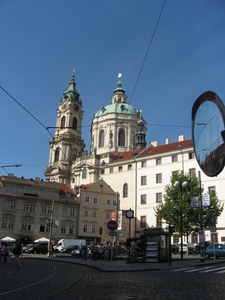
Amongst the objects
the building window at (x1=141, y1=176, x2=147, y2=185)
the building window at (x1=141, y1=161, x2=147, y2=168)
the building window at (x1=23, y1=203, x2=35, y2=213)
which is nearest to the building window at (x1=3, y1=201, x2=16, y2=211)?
the building window at (x1=23, y1=203, x2=35, y2=213)

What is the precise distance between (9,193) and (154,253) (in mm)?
38204

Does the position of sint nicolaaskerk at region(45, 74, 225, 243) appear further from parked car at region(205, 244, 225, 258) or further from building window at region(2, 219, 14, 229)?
parked car at region(205, 244, 225, 258)

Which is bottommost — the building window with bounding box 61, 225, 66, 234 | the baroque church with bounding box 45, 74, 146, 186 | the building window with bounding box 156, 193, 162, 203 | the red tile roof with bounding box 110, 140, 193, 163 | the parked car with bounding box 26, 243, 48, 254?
the parked car with bounding box 26, 243, 48, 254

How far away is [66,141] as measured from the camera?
8712 centimetres

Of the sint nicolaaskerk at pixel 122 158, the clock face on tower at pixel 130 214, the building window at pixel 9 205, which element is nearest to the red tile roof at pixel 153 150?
the sint nicolaaskerk at pixel 122 158

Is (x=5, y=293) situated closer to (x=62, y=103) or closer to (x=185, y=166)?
(x=185, y=166)

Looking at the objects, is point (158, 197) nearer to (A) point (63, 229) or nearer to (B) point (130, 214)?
(A) point (63, 229)

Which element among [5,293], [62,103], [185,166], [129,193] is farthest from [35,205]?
[5,293]

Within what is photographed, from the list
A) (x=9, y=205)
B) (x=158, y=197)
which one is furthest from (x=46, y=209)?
(x=158, y=197)

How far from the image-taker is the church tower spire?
8506 centimetres

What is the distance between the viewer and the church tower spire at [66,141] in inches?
3349

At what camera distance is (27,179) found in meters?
59.2

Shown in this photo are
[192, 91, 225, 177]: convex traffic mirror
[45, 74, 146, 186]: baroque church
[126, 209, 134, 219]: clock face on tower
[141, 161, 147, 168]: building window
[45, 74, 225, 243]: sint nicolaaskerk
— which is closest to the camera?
[192, 91, 225, 177]: convex traffic mirror

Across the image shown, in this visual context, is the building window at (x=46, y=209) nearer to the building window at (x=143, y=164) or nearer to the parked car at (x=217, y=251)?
the building window at (x=143, y=164)
